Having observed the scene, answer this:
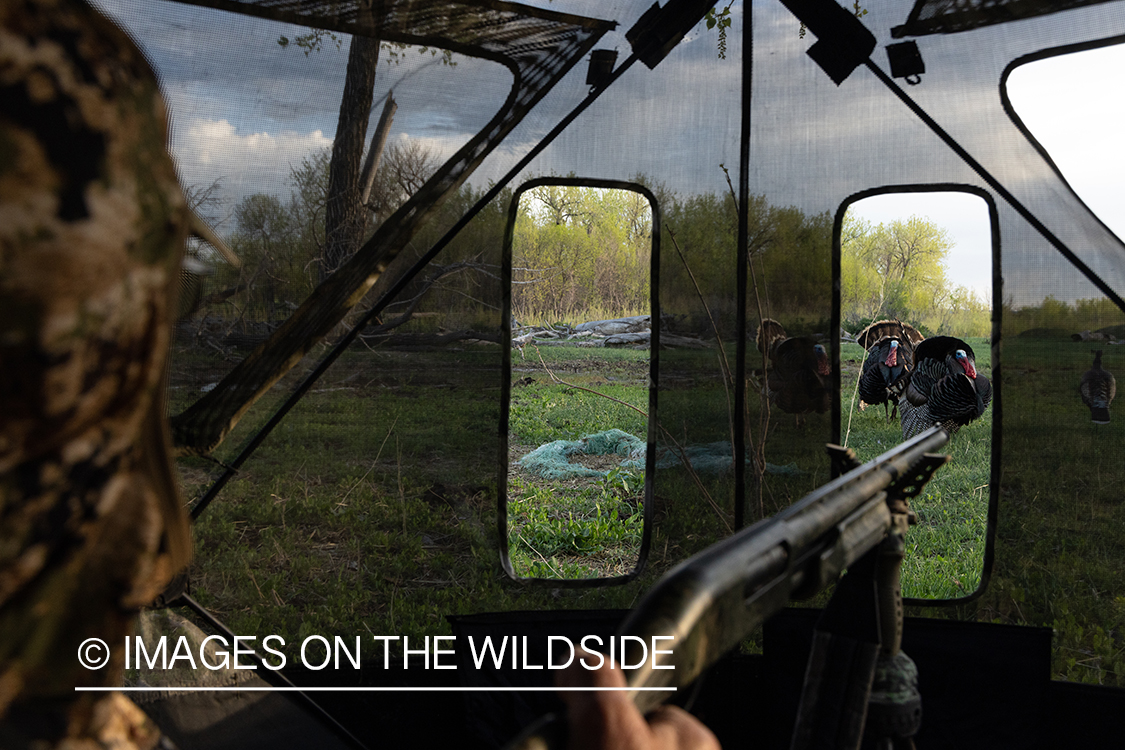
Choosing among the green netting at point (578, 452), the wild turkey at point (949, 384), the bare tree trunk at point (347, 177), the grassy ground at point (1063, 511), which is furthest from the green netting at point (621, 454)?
the bare tree trunk at point (347, 177)

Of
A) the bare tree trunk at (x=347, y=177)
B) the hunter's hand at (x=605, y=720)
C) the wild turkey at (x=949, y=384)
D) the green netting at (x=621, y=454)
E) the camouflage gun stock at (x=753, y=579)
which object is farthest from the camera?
the wild turkey at (x=949, y=384)

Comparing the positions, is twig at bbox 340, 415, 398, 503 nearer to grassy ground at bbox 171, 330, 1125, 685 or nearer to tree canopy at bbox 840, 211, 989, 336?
grassy ground at bbox 171, 330, 1125, 685

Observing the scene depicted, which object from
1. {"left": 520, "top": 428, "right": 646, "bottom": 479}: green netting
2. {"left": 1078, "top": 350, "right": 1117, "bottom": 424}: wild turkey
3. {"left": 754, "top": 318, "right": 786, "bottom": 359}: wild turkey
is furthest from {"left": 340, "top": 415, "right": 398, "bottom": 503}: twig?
{"left": 1078, "top": 350, "right": 1117, "bottom": 424}: wild turkey

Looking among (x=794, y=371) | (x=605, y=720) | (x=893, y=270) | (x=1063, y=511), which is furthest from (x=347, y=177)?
(x=893, y=270)

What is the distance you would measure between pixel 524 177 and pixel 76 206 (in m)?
2.56

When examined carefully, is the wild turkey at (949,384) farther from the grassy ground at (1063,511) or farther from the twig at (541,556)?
the twig at (541,556)

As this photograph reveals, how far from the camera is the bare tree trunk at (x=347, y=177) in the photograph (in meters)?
2.49

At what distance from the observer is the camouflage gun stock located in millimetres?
555

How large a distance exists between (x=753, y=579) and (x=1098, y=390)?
8.47ft

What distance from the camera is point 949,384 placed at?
3.26m

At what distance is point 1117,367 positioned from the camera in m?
2.49

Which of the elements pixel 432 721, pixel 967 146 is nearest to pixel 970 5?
pixel 967 146

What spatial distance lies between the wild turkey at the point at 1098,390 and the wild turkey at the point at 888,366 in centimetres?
189

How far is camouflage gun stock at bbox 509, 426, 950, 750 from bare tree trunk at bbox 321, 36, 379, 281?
6.58 feet
